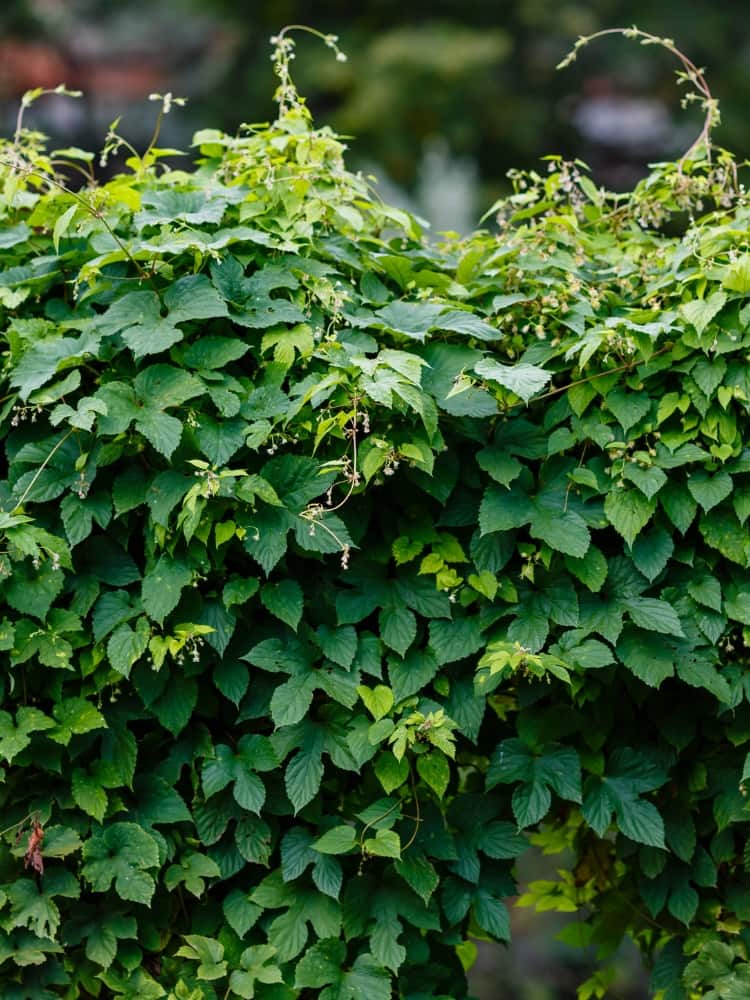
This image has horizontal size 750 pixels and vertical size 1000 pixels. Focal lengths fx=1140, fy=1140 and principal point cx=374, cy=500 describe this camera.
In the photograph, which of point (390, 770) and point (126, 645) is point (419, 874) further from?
point (126, 645)

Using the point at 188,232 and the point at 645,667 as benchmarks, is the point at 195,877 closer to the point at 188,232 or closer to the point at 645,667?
the point at 645,667

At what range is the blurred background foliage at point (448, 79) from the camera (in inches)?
333

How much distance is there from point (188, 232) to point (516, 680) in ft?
3.79

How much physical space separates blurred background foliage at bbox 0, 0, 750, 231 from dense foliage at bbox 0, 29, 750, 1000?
21.0 ft

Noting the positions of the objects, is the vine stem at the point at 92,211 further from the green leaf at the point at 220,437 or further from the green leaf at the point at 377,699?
the green leaf at the point at 377,699

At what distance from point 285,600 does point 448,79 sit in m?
6.95

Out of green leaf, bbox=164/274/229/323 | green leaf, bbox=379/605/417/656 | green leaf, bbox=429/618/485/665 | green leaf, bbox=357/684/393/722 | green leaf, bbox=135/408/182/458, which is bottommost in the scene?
green leaf, bbox=357/684/393/722

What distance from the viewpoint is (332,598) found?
7.73 feet

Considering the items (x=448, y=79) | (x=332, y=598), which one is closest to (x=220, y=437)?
(x=332, y=598)

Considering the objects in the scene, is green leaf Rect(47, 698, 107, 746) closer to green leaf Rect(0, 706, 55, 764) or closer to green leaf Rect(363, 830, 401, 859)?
green leaf Rect(0, 706, 55, 764)

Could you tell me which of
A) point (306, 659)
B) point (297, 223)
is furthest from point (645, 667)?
point (297, 223)

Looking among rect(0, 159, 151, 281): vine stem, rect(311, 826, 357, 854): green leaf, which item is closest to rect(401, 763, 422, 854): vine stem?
rect(311, 826, 357, 854): green leaf

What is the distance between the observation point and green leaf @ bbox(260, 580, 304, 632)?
7.40 feet

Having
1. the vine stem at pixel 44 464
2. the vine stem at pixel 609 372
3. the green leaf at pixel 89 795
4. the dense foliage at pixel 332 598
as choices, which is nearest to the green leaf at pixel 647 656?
the dense foliage at pixel 332 598
